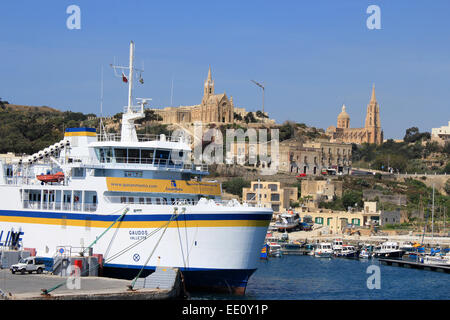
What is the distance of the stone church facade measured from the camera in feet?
591

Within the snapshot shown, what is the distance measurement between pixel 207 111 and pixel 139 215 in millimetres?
145840

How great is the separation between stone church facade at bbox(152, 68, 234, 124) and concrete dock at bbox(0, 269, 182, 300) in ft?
476

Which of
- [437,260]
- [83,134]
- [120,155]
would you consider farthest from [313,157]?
[120,155]

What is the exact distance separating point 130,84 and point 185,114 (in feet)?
489

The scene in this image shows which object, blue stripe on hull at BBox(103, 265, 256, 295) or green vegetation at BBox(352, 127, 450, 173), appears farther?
green vegetation at BBox(352, 127, 450, 173)

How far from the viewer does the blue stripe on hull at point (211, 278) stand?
3550 cm

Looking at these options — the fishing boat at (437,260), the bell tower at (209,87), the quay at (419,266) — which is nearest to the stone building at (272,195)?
the fishing boat at (437,260)

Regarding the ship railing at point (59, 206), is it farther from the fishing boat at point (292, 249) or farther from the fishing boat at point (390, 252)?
the fishing boat at point (390, 252)

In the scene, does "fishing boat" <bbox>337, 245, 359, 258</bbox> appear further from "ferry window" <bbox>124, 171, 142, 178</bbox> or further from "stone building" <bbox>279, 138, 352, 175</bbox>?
"stone building" <bbox>279, 138, 352, 175</bbox>

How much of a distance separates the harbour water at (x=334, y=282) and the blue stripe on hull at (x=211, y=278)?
394 millimetres

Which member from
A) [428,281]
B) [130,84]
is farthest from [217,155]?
[130,84]

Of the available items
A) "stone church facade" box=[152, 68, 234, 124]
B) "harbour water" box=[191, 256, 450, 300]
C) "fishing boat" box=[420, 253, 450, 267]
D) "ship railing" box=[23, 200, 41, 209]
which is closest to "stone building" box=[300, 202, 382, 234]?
"fishing boat" box=[420, 253, 450, 267]

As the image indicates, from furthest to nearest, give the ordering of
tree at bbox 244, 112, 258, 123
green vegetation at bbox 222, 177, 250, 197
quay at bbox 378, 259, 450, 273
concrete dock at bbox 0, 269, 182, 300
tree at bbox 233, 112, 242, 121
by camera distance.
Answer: tree at bbox 244, 112, 258, 123
tree at bbox 233, 112, 242, 121
green vegetation at bbox 222, 177, 250, 197
quay at bbox 378, 259, 450, 273
concrete dock at bbox 0, 269, 182, 300
